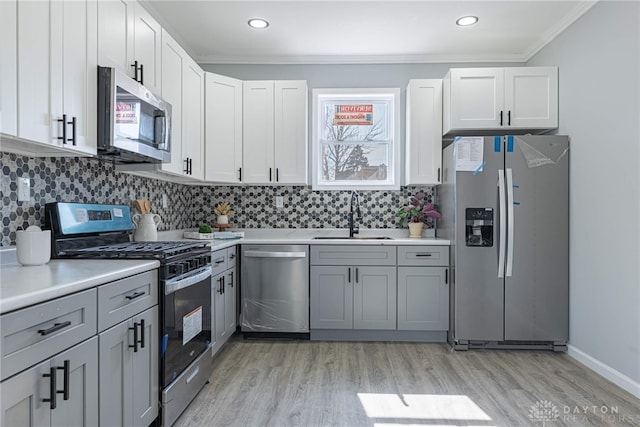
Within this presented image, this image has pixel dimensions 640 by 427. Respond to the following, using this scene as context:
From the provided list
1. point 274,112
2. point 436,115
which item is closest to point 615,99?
point 436,115

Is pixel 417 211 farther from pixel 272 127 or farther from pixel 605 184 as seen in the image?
pixel 272 127

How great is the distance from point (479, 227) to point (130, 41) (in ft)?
9.13

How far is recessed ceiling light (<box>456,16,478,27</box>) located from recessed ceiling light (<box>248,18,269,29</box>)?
5.19 feet

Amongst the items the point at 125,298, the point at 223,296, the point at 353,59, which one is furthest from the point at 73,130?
the point at 353,59

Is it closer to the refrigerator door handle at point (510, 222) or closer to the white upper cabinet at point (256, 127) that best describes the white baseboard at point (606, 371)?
the refrigerator door handle at point (510, 222)

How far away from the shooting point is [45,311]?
1128mm

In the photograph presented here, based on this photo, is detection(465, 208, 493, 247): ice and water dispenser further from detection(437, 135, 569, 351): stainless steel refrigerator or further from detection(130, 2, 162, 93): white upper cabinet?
detection(130, 2, 162, 93): white upper cabinet

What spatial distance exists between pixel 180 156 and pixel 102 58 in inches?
39.2

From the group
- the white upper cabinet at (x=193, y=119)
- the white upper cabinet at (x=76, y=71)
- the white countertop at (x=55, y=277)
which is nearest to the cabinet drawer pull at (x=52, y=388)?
the white countertop at (x=55, y=277)

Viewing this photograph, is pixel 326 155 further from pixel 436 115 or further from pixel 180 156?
pixel 180 156

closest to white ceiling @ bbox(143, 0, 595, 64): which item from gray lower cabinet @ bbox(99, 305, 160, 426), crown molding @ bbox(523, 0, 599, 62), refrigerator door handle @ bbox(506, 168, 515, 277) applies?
crown molding @ bbox(523, 0, 599, 62)

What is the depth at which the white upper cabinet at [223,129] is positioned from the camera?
328cm

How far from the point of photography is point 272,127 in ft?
11.6

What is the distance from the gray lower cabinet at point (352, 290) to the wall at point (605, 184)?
1.44m
